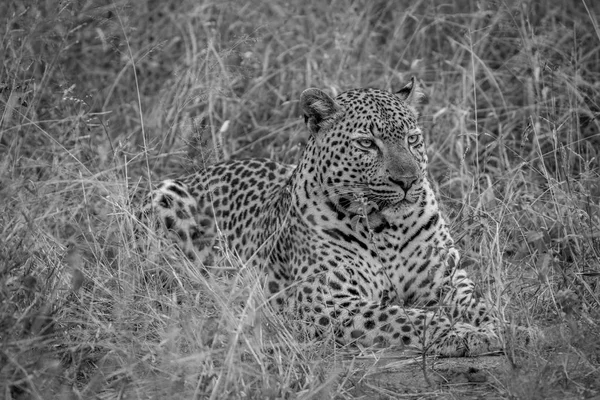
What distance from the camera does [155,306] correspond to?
632 cm

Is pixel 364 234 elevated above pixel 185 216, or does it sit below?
above

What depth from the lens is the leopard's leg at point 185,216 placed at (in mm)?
8453

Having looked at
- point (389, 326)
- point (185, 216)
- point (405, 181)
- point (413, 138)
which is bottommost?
point (185, 216)

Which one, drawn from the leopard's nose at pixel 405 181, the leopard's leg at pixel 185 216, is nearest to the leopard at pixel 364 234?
the leopard's nose at pixel 405 181

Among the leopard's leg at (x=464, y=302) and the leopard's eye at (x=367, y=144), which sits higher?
the leopard's eye at (x=367, y=144)

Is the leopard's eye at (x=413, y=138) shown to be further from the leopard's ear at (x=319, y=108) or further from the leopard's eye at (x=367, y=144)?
the leopard's ear at (x=319, y=108)

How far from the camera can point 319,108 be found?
286 inches

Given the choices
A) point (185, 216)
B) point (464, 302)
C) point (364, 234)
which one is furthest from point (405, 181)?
point (185, 216)

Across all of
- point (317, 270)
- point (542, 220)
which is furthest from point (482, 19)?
point (317, 270)

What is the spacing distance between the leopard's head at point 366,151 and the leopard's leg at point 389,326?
2.15ft

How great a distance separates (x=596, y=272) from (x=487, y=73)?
12.1 feet

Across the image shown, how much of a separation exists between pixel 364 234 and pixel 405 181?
0.55 m

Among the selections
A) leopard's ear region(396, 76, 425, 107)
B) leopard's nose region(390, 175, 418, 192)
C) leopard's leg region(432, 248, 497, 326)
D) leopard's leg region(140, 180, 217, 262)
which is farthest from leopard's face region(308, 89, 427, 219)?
leopard's leg region(140, 180, 217, 262)

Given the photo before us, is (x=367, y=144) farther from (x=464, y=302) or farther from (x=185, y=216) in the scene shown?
(x=185, y=216)
